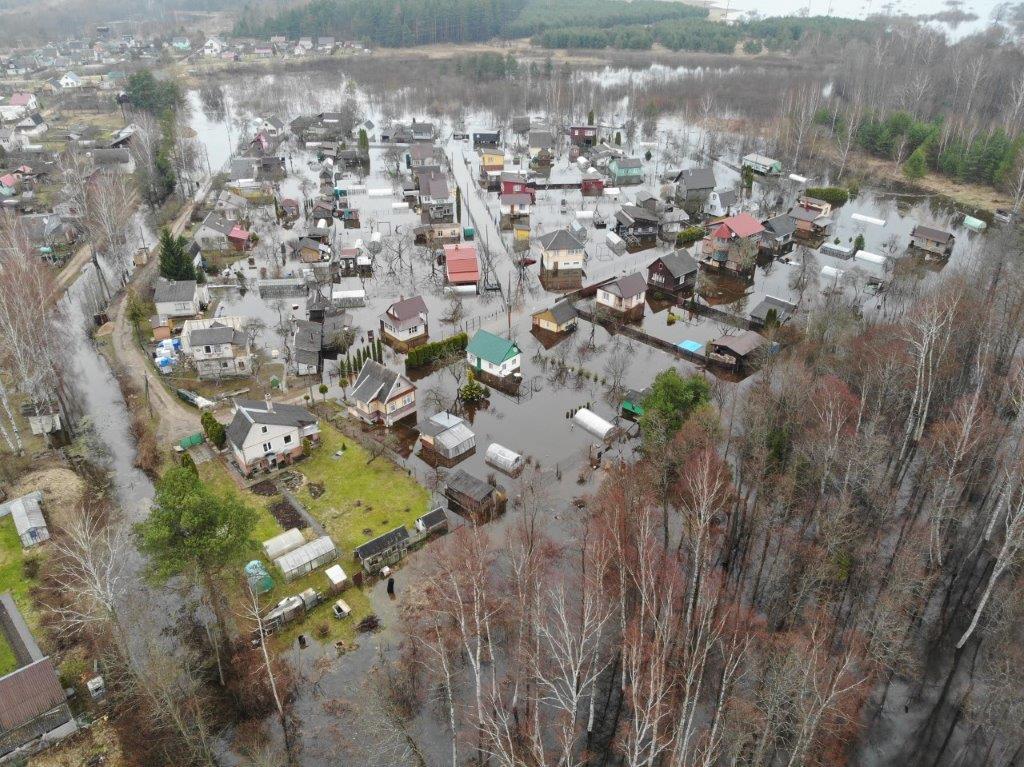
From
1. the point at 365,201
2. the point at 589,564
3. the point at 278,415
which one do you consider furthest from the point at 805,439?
the point at 365,201

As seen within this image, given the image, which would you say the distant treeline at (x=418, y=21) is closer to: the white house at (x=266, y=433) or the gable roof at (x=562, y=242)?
the gable roof at (x=562, y=242)

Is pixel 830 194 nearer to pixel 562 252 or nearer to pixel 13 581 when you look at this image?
pixel 562 252

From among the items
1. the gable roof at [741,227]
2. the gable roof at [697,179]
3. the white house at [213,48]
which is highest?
the white house at [213,48]

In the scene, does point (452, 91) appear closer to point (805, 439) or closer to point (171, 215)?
point (171, 215)

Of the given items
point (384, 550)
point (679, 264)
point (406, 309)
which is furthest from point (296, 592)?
point (679, 264)

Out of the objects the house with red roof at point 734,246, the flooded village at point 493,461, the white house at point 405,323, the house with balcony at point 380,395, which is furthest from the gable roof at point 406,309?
the house with red roof at point 734,246

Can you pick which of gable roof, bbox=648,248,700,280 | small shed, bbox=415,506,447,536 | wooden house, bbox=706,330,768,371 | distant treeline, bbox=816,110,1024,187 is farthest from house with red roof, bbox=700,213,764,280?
small shed, bbox=415,506,447,536
